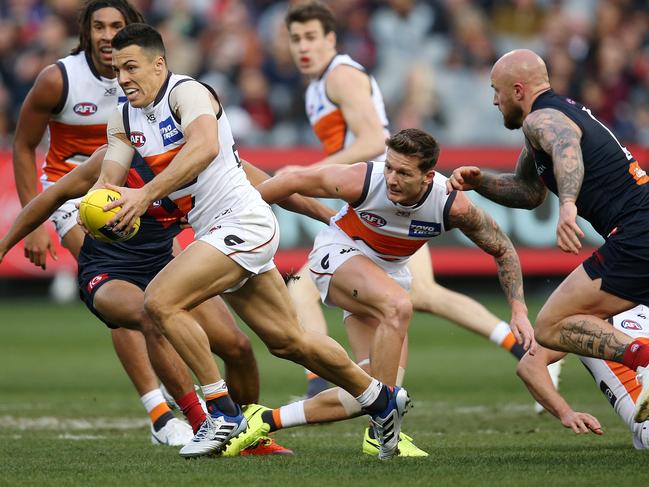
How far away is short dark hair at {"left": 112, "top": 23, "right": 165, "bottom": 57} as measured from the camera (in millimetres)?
7133

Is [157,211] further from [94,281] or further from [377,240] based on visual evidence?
[377,240]

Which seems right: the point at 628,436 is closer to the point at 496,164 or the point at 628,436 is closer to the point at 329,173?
the point at 329,173

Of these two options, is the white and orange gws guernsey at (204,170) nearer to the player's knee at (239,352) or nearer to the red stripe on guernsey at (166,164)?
the red stripe on guernsey at (166,164)

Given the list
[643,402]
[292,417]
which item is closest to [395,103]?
[292,417]

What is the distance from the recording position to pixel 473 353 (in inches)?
576

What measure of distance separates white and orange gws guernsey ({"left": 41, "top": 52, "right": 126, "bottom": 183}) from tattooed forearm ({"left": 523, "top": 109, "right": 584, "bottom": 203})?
140 inches

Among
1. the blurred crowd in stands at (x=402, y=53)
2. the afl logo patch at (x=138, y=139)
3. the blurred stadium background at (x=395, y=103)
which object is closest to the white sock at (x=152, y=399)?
the afl logo patch at (x=138, y=139)

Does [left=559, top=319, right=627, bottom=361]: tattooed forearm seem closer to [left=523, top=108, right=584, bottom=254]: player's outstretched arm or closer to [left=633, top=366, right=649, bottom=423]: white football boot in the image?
[left=633, top=366, right=649, bottom=423]: white football boot

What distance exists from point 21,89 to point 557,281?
29.1ft

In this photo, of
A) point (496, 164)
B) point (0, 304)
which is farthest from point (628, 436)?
point (0, 304)

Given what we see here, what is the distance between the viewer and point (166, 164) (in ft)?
→ 24.1

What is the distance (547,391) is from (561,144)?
176 centimetres

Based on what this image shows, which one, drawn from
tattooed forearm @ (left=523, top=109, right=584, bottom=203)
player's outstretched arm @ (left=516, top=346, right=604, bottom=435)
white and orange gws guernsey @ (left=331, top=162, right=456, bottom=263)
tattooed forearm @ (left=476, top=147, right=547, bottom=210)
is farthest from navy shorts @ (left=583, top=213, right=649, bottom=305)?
white and orange gws guernsey @ (left=331, top=162, right=456, bottom=263)

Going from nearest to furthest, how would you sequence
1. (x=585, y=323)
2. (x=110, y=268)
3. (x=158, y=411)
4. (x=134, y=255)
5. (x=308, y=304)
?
1. (x=585, y=323)
2. (x=110, y=268)
3. (x=134, y=255)
4. (x=158, y=411)
5. (x=308, y=304)
